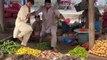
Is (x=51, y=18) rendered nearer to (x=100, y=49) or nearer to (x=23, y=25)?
(x=23, y=25)

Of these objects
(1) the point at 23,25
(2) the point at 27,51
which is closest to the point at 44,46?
(1) the point at 23,25

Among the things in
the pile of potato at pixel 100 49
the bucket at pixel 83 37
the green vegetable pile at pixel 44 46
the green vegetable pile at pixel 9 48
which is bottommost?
the green vegetable pile at pixel 44 46

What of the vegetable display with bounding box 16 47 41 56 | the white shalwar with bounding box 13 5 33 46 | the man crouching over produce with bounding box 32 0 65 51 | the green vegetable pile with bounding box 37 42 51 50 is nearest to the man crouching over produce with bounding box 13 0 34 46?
the white shalwar with bounding box 13 5 33 46

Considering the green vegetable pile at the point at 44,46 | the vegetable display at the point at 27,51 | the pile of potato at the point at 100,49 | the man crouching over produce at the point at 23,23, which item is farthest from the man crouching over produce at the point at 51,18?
the pile of potato at the point at 100,49

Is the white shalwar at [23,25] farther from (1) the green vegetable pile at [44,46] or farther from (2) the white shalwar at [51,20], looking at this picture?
(1) the green vegetable pile at [44,46]

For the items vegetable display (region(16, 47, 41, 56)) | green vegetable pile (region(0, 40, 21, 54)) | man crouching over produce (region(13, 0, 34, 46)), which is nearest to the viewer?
vegetable display (region(16, 47, 41, 56))

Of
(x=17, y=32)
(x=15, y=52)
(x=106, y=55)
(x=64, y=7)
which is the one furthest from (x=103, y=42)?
(x=64, y=7)

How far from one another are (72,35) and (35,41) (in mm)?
1519

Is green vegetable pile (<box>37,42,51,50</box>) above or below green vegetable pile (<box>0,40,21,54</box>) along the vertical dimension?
below

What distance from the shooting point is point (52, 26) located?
10.7m

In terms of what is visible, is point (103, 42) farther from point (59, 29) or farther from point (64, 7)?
point (64, 7)

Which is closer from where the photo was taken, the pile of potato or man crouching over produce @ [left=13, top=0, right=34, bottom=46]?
the pile of potato

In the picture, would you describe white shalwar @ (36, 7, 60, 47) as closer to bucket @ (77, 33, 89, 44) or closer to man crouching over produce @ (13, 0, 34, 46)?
man crouching over produce @ (13, 0, 34, 46)

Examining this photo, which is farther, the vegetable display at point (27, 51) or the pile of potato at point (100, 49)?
the vegetable display at point (27, 51)
